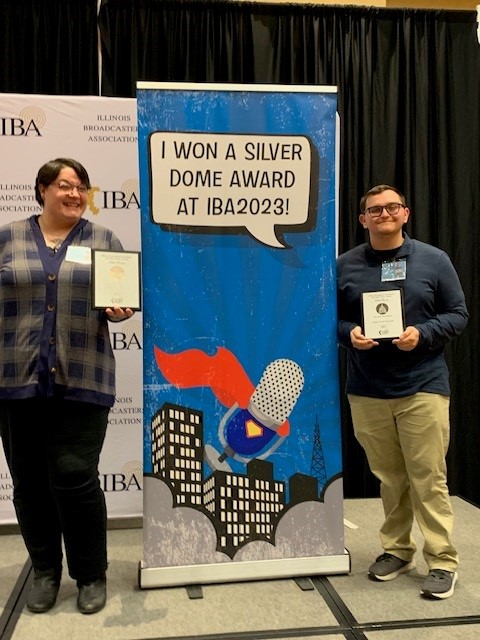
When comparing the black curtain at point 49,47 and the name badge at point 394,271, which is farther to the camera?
the black curtain at point 49,47

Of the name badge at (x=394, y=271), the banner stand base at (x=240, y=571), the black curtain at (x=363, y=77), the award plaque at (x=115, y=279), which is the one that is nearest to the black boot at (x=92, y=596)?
the banner stand base at (x=240, y=571)

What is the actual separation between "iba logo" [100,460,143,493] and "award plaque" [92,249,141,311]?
1344 mm

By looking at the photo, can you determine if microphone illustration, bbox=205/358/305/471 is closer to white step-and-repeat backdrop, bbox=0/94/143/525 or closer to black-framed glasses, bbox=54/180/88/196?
white step-and-repeat backdrop, bbox=0/94/143/525

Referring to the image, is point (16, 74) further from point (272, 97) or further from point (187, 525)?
point (187, 525)

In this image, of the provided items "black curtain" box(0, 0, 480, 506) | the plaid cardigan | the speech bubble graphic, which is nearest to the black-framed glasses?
the plaid cardigan

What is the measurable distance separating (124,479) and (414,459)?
1511 millimetres

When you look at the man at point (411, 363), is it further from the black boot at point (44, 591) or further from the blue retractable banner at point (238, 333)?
the black boot at point (44, 591)

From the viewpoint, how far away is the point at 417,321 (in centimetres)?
240

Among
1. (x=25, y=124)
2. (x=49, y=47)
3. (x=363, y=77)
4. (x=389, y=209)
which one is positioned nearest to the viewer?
(x=389, y=209)

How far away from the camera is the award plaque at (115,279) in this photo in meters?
2.07

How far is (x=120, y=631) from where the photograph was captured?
6.99ft

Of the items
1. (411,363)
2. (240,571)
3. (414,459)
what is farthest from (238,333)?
(240,571)

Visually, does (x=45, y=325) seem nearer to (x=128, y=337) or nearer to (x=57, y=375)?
(x=57, y=375)

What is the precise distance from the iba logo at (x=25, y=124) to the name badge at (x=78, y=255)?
116 centimetres
